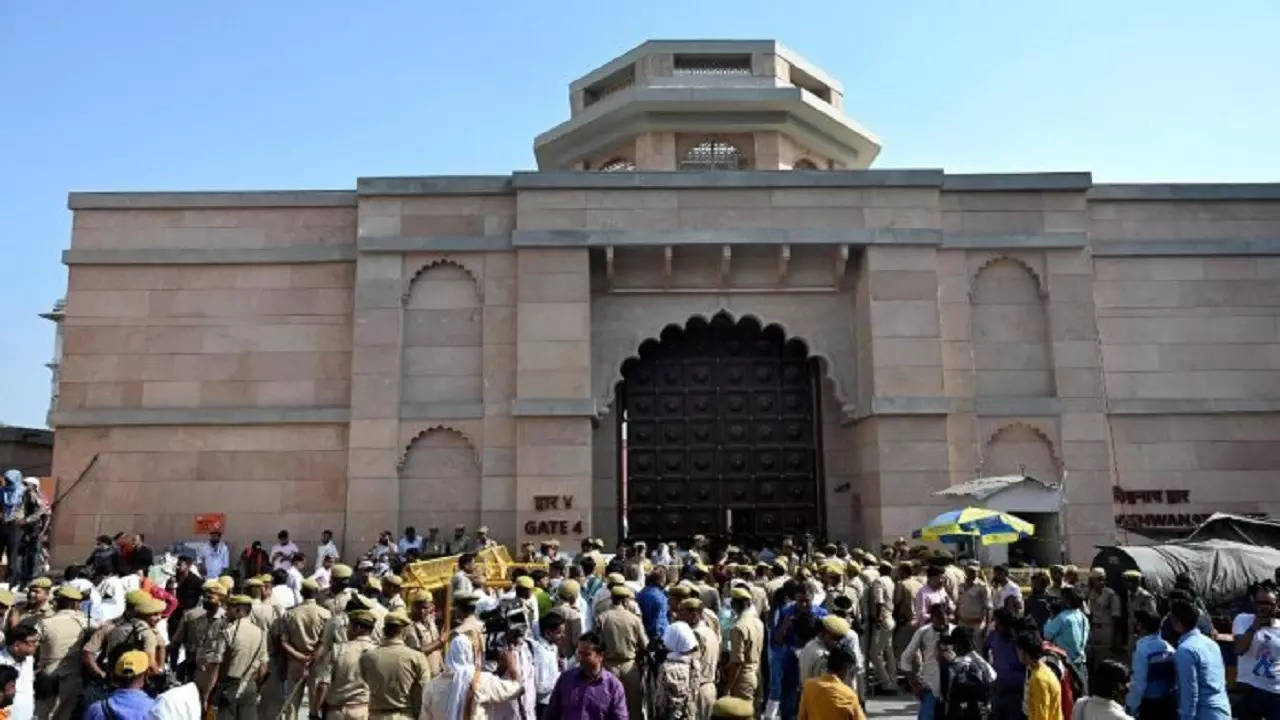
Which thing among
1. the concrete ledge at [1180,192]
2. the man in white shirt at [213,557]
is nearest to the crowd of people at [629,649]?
the man in white shirt at [213,557]

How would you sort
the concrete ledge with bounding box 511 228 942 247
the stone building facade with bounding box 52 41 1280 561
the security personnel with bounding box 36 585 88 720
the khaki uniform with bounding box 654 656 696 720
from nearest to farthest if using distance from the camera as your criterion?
the khaki uniform with bounding box 654 656 696 720, the security personnel with bounding box 36 585 88 720, the stone building facade with bounding box 52 41 1280 561, the concrete ledge with bounding box 511 228 942 247

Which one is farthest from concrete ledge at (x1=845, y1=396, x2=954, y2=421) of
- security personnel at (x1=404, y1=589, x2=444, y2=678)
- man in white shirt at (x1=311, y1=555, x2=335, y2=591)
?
security personnel at (x1=404, y1=589, x2=444, y2=678)

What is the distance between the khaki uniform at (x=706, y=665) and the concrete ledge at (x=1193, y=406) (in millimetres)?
13628

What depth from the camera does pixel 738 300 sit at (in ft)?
63.3

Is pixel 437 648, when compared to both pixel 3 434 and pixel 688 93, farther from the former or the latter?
pixel 3 434

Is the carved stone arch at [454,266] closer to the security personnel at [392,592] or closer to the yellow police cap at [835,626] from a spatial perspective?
the security personnel at [392,592]

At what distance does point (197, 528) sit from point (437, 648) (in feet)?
37.5

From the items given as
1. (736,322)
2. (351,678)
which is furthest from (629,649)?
(736,322)

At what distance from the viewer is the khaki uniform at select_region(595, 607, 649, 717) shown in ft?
26.3

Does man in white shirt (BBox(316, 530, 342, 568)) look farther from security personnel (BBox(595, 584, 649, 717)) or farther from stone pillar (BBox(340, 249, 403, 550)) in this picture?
security personnel (BBox(595, 584, 649, 717))

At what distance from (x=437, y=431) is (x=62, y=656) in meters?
10.3

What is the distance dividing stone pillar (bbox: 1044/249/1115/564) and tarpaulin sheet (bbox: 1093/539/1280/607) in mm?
5918

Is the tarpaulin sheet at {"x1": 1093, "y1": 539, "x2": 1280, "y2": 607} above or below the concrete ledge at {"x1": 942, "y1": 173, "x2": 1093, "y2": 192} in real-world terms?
below

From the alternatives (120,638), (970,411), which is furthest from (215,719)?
(970,411)
